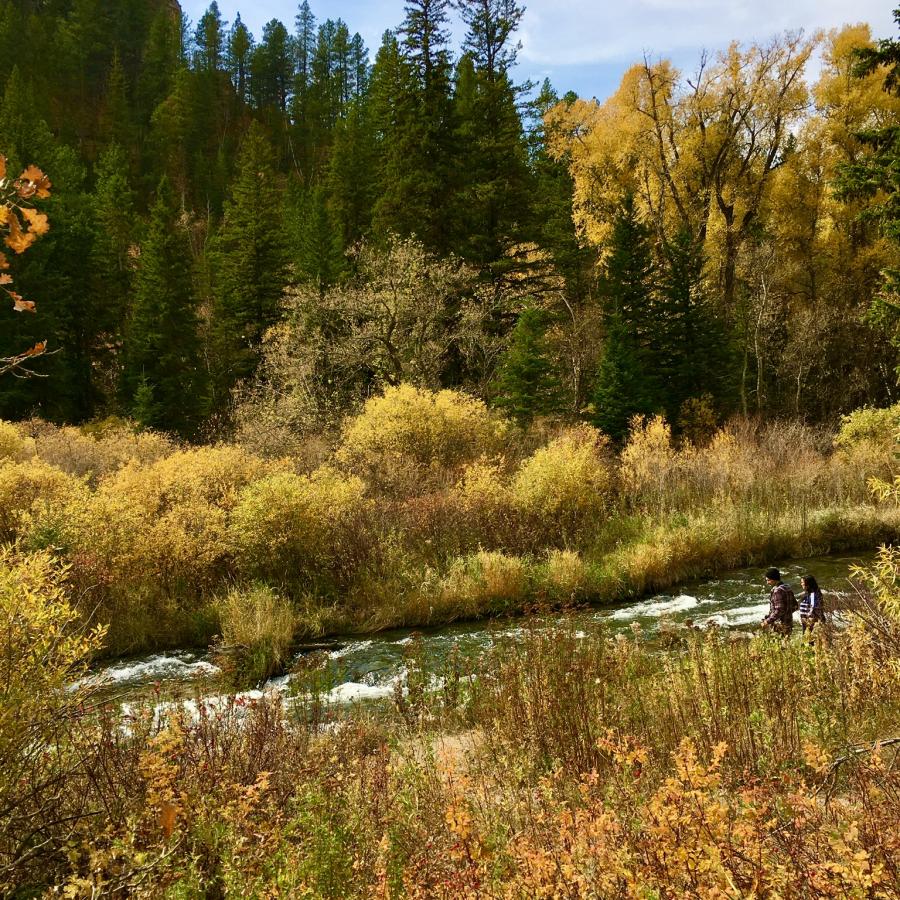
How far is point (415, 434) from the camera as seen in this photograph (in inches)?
707

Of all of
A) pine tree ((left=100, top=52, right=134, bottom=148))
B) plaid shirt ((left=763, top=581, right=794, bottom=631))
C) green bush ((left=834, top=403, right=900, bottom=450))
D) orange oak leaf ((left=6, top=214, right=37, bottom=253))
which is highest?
pine tree ((left=100, top=52, right=134, bottom=148))

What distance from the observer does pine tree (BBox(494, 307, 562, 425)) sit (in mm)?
20938

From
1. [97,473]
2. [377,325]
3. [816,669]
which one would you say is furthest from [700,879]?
[377,325]

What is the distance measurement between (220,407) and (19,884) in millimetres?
29505

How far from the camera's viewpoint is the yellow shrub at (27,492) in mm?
11789

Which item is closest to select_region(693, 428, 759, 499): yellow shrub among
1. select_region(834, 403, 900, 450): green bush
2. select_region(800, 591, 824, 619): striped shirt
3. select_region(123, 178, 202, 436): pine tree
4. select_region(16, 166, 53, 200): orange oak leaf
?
select_region(834, 403, 900, 450): green bush

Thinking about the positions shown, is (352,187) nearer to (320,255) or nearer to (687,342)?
(320,255)

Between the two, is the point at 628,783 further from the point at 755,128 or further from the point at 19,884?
the point at 755,128

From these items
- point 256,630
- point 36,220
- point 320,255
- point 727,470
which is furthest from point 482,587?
point 320,255

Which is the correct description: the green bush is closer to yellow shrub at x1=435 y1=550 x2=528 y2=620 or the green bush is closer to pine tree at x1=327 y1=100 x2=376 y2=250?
yellow shrub at x1=435 y1=550 x2=528 y2=620

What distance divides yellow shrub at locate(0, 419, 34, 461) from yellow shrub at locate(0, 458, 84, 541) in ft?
9.30

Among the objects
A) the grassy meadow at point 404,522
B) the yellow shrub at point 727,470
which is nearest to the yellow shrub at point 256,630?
the grassy meadow at point 404,522

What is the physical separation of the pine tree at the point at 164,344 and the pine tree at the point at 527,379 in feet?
51.7

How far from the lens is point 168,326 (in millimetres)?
29656
